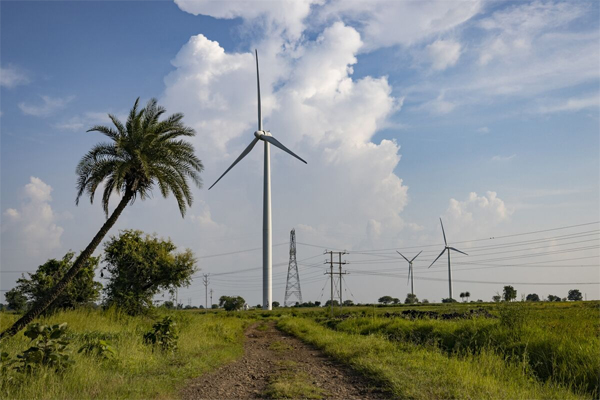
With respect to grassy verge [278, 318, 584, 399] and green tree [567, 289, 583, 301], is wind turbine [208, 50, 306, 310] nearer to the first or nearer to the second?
grassy verge [278, 318, 584, 399]

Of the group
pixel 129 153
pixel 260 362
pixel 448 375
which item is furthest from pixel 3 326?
pixel 448 375

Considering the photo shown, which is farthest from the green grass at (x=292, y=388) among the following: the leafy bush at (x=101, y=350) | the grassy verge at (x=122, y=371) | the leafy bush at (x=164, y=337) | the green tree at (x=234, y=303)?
the green tree at (x=234, y=303)

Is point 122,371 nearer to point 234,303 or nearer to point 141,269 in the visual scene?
point 141,269

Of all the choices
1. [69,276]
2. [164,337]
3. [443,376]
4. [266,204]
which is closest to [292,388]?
[443,376]

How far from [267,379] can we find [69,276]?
11.0 m

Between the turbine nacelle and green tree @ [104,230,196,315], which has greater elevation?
the turbine nacelle

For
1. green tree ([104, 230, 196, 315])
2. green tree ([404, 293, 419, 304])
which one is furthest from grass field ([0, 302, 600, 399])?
green tree ([404, 293, 419, 304])

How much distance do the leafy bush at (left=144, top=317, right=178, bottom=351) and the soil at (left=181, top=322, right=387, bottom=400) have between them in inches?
106

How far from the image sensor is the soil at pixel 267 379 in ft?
34.2

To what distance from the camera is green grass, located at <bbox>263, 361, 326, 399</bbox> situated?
993 cm

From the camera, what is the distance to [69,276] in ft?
62.0

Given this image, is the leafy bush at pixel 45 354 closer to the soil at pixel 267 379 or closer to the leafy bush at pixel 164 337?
the soil at pixel 267 379

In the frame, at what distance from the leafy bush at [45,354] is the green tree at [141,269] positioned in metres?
21.7

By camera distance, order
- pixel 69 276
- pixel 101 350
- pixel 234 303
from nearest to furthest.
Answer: pixel 101 350 → pixel 69 276 → pixel 234 303
